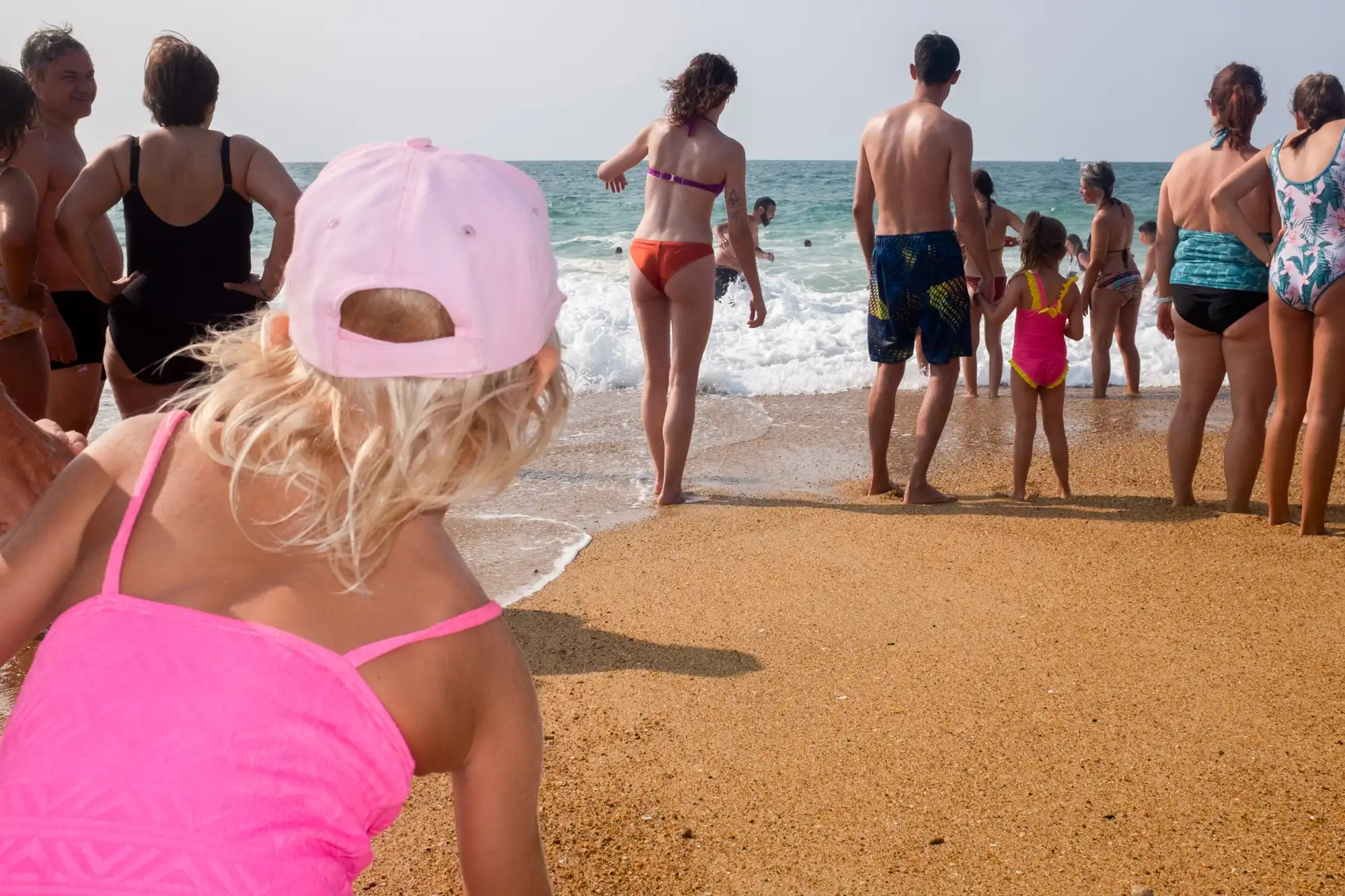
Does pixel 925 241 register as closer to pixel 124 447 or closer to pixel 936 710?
pixel 936 710

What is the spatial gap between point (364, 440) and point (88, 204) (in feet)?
11.6

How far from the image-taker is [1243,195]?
5090 millimetres

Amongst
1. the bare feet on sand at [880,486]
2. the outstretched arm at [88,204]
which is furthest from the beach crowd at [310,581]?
the bare feet on sand at [880,486]

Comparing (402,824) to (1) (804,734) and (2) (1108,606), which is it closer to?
(1) (804,734)

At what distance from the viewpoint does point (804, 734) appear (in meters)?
3.12

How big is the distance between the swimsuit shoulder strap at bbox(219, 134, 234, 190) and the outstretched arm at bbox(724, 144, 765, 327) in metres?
2.34

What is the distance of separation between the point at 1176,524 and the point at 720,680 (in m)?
2.67

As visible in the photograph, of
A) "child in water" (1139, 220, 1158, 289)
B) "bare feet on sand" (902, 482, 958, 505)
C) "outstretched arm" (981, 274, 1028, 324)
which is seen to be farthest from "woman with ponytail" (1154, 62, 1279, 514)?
"child in water" (1139, 220, 1158, 289)

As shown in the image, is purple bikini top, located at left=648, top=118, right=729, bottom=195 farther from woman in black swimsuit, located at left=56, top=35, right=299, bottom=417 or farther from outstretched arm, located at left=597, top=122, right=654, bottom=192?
woman in black swimsuit, located at left=56, top=35, right=299, bottom=417

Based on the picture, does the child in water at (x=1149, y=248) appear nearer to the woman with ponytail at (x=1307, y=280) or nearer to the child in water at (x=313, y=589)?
the woman with ponytail at (x=1307, y=280)

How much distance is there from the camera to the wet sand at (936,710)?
254 centimetres

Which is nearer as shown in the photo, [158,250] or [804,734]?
[804,734]

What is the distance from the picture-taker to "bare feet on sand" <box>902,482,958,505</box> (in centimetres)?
589

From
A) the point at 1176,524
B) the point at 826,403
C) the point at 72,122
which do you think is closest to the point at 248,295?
the point at 72,122
